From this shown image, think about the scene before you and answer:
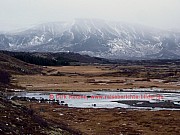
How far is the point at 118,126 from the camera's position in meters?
43.0

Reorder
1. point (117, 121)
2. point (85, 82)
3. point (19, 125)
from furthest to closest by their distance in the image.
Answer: point (85, 82) → point (117, 121) → point (19, 125)

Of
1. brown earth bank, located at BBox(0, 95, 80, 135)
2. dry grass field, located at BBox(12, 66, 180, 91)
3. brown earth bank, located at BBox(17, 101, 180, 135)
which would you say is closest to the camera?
brown earth bank, located at BBox(0, 95, 80, 135)

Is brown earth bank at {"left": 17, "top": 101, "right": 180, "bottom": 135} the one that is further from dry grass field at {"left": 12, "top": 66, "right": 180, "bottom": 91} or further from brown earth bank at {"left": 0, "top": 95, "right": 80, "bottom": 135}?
dry grass field at {"left": 12, "top": 66, "right": 180, "bottom": 91}

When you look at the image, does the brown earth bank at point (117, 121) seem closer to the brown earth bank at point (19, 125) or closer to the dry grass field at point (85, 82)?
the brown earth bank at point (19, 125)

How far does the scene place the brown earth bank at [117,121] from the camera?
39469mm

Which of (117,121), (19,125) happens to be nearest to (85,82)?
(117,121)

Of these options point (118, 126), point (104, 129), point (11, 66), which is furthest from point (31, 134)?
point (11, 66)

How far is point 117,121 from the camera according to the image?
1859 inches

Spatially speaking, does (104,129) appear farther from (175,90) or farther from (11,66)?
(11,66)

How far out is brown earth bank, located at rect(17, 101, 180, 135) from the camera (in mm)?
39469

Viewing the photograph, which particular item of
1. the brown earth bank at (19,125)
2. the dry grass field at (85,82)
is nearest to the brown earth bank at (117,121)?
the brown earth bank at (19,125)

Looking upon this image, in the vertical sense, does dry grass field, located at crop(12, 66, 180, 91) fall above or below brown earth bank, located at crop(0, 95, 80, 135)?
above

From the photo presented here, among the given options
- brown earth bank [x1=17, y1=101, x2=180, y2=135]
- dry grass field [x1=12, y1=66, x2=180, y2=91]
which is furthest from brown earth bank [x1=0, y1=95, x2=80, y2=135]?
dry grass field [x1=12, y1=66, x2=180, y2=91]

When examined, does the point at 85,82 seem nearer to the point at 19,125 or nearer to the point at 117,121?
the point at 117,121
